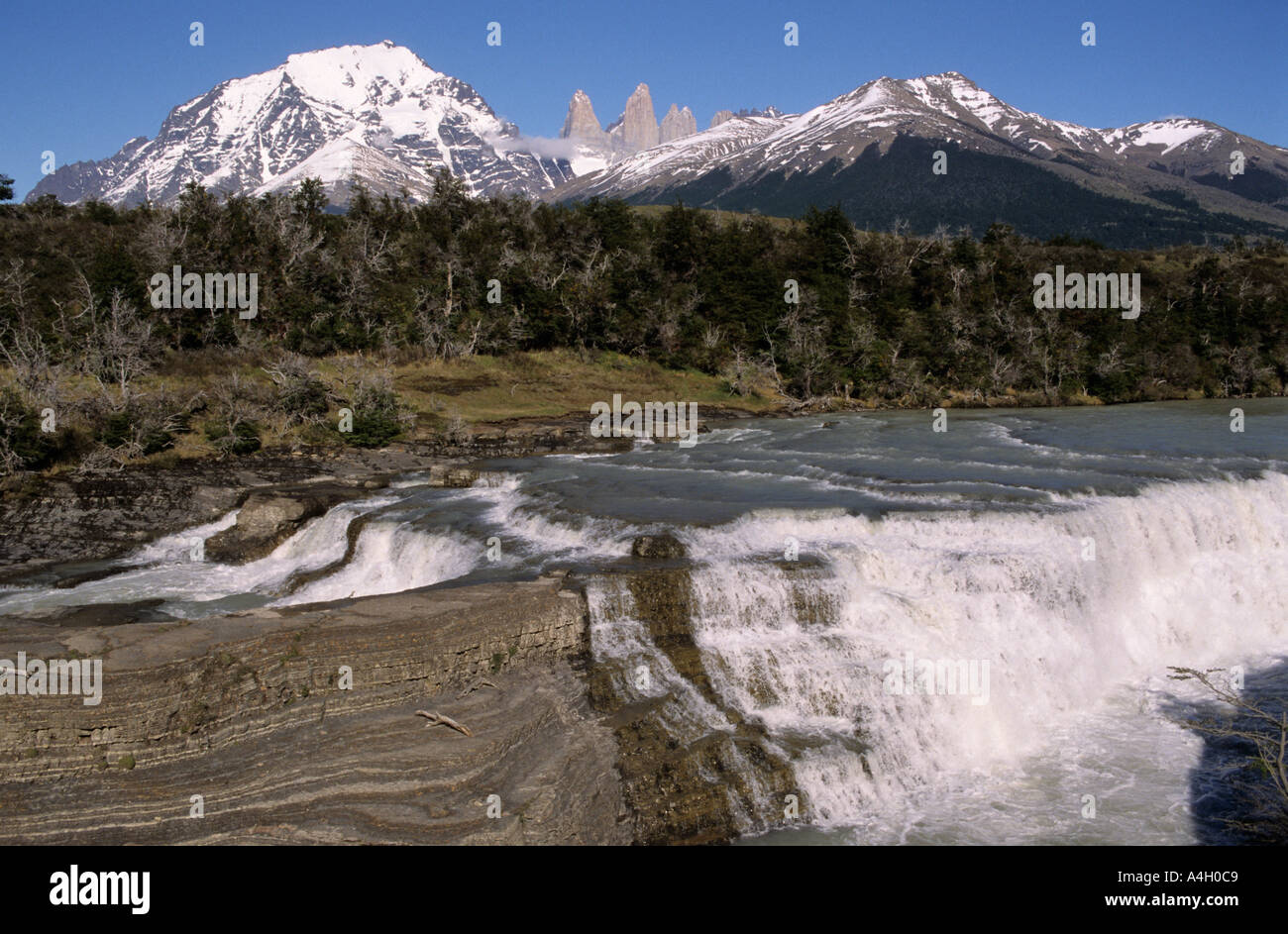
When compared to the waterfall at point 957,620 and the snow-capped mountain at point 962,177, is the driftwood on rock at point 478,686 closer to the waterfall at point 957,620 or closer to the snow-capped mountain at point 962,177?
the waterfall at point 957,620

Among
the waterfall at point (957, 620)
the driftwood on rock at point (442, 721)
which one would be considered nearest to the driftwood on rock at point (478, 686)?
the driftwood on rock at point (442, 721)

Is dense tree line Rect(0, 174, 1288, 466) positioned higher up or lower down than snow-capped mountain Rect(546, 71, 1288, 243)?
lower down

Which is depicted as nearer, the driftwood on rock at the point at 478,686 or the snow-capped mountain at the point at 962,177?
the driftwood on rock at the point at 478,686

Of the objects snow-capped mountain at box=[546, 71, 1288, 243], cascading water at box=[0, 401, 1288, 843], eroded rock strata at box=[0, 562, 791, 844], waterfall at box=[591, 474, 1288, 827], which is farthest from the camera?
snow-capped mountain at box=[546, 71, 1288, 243]

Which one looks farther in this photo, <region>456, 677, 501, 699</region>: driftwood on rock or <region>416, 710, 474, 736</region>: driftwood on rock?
<region>456, 677, 501, 699</region>: driftwood on rock

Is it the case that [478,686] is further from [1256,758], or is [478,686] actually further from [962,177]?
[962,177]

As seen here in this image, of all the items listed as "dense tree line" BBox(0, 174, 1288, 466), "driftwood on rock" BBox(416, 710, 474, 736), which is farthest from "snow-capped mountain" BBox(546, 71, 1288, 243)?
"driftwood on rock" BBox(416, 710, 474, 736)

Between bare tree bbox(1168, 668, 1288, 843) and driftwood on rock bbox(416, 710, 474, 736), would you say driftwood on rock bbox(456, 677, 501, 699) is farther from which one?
bare tree bbox(1168, 668, 1288, 843)
